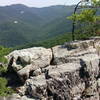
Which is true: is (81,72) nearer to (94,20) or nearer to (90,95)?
(90,95)

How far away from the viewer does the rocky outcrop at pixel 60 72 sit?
101 feet

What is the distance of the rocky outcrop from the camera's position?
30641 mm

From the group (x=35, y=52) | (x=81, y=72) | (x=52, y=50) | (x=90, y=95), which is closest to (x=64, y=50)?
(x=52, y=50)

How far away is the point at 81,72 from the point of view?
32219 mm

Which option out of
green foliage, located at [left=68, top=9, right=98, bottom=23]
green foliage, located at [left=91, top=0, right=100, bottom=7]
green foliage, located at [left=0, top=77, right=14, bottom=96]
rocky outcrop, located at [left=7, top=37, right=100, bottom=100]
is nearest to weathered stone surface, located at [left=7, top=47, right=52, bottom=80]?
rocky outcrop, located at [left=7, top=37, right=100, bottom=100]

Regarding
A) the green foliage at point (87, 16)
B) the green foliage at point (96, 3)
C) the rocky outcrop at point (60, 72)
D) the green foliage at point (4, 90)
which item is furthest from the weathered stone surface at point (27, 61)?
the green foliage at point (96, 3)

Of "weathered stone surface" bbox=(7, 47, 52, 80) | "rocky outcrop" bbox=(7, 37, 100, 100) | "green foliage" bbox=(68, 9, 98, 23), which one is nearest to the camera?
"rocky outcrop" bbox=(7, 37, 100, 100)

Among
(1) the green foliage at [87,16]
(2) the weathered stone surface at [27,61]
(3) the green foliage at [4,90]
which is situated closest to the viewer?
(3) the green foliage at [4,90]

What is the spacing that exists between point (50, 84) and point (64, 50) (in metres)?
9.02

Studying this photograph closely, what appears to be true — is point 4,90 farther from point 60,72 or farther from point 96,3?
point 96,3

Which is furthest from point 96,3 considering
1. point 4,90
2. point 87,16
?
point 4,90

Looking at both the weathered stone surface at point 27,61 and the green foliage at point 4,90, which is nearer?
the green foliage at point 4,90

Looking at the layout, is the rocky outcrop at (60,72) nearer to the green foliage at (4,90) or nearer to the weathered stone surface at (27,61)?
the weathered stone surface at (27,61)

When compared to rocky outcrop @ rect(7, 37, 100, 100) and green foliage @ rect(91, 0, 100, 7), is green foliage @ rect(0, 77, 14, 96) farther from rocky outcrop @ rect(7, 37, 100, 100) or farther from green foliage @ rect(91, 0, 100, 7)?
green foliage @ rect(91, 0, 100, 7)
